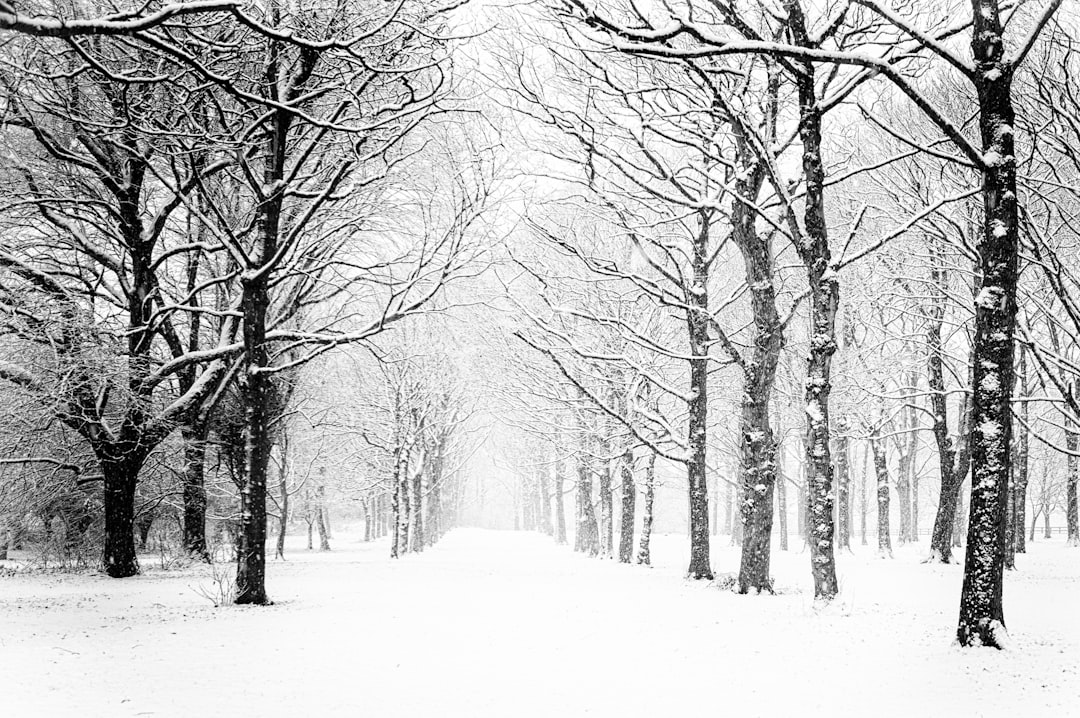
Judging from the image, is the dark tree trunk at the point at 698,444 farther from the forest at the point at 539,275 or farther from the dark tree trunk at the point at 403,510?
the dark tree trunk at the point at 403,510

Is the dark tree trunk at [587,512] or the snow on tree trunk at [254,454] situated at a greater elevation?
the snow on tree trunk at [254,454]

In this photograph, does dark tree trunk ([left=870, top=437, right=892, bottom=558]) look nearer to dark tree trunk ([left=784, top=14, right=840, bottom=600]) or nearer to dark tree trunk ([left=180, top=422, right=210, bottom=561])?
dark tree trunk ([left=784, top=14, right=840, bottom=600])

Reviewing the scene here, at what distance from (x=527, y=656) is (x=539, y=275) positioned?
30.0 feet

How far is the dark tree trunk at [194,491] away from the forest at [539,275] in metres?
0.13

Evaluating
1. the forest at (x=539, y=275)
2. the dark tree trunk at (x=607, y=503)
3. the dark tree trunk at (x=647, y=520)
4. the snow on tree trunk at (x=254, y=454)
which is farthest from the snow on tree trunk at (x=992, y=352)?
the dark tree trunk at (x=607, y=503)

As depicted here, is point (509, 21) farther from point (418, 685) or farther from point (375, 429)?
point (375, 429)

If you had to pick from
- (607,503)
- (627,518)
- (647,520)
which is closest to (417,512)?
(607,503)

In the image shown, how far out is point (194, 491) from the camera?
18859 mm

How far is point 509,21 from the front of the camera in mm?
13742

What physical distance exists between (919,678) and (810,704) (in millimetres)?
1290

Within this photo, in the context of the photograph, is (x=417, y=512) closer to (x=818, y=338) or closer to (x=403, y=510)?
(x=403, y=510)

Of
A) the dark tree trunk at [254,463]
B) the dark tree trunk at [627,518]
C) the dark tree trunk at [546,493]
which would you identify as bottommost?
the dark tree trunk at [546,493]

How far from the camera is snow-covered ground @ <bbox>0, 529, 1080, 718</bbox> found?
531 cm

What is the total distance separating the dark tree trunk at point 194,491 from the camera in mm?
18188
